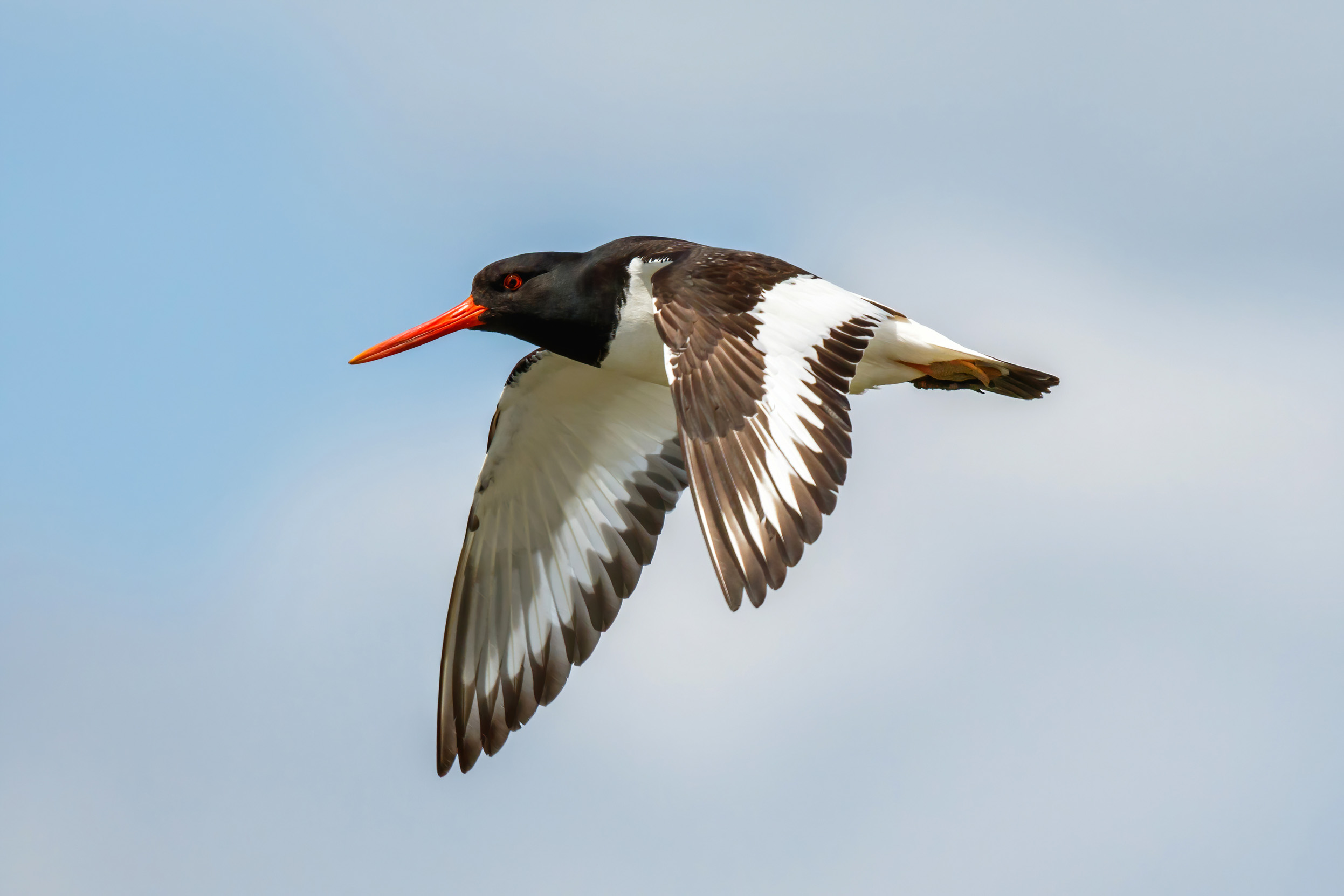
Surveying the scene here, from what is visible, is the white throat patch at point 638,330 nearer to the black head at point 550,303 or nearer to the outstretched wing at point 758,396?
the black head at point 550,303

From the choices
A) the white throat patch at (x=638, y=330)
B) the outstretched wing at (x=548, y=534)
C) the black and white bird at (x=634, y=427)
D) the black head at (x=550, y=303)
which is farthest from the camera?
the outstretched wing at (x=548, y=534)

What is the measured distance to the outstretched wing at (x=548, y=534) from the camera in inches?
388

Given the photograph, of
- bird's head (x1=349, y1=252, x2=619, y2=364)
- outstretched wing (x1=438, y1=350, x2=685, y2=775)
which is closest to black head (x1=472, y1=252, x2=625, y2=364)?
bird's head (x1=349, y1=252, x2=619, y2=364)

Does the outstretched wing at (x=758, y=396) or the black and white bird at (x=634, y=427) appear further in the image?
the black and white bird at (x=634, y=427)

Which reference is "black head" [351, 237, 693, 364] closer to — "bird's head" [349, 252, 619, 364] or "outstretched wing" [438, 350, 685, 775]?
"bird's head" [349, 252, 619, 364]

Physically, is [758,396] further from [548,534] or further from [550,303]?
[548,534]

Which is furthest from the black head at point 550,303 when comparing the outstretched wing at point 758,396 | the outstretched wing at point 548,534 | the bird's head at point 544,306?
the outstretched wing at point 758,396

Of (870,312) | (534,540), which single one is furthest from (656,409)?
(870,312)

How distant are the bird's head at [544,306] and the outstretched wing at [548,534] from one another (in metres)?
0.70

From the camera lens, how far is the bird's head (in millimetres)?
8984

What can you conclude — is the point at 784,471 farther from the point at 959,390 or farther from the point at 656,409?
the point at 656,409

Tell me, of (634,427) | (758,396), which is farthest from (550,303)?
(758,396)

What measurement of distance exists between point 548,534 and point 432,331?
186 cm

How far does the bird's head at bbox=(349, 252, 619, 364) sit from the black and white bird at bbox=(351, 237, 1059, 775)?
0.04 ft
